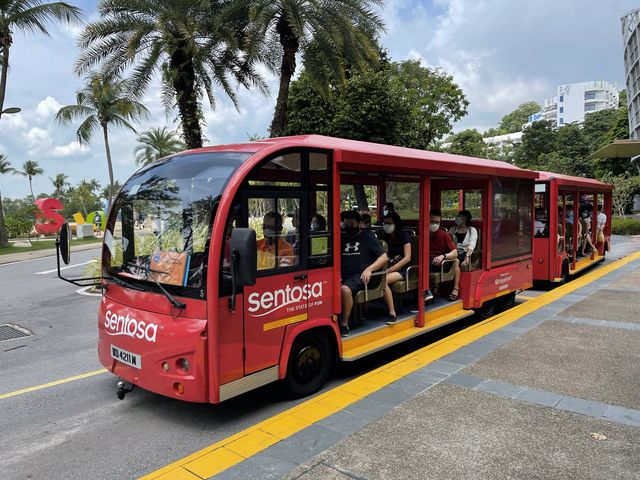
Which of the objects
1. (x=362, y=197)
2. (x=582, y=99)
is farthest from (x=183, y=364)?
(x=582, y=99)

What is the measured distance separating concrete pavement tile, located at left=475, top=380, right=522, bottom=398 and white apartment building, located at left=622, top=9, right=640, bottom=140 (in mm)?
45501

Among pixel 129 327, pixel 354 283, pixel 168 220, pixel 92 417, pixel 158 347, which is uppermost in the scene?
pixel 168 220

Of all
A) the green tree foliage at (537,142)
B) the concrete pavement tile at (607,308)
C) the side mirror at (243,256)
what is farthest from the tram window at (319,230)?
the green tree foliage at (537,142)

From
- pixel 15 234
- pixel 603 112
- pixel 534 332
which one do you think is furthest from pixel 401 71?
pixel 603 112

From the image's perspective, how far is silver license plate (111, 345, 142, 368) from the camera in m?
4.11

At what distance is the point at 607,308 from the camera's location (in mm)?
7660

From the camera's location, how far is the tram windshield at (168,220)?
157 inches

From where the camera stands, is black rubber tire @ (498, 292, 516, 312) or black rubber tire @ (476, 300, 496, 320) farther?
black rubber tire @ (498, 292, 516, 312)

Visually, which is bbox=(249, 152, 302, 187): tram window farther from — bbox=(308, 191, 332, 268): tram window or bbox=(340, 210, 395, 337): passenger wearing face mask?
bbox=(340, 210, 395, 337): passenger wearing face mask

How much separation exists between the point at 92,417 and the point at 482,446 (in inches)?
132

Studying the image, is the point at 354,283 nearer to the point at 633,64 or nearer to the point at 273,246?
the point at 273,246

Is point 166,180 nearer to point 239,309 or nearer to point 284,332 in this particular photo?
point 239,309

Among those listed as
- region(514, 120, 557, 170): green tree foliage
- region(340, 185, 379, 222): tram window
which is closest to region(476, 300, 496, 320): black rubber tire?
region(340, 185, 379, 222): tram window

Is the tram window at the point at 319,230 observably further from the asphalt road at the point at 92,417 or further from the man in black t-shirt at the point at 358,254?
the asphalt road at the point at 92,417
